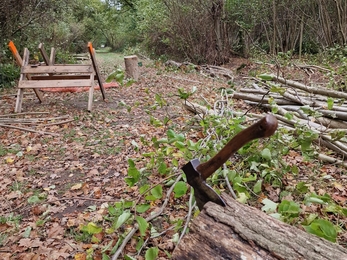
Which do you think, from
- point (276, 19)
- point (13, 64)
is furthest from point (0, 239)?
point (276, 19)

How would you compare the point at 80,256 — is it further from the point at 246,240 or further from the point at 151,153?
the point at 246,240

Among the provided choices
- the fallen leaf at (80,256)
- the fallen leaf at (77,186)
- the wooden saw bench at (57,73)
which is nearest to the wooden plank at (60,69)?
the wooden saw bench at (57,73)

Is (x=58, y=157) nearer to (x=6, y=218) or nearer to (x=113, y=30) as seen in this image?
(x=6, y=218)

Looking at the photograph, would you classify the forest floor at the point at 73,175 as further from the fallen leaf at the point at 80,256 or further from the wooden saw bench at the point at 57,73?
the wooden saw bench at the point at 57,73

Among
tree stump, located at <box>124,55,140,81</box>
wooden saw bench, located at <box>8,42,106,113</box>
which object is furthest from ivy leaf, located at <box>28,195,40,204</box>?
tree stump, located at <box>124,55,140,81</box>

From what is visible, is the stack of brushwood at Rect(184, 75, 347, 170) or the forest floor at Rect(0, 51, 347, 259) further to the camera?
the stack of brushwood at Rect(184, 75, 347, 170)

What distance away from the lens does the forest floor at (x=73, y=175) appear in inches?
82.0

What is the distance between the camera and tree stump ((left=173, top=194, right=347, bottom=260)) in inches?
41.0

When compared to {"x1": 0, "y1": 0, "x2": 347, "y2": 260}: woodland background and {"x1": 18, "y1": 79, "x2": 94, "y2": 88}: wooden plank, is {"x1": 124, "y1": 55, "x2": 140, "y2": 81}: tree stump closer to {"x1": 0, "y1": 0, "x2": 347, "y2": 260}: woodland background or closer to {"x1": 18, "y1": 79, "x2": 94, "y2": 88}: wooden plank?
{"x1": 0, "y1": 0, "x2": 347, "y2": 260}: woodland background

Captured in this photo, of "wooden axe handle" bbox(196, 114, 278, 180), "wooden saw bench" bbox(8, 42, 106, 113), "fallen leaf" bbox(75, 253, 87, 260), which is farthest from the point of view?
"wooden saw bench" bbox(8, 42, 106, 113)

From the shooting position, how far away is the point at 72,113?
5074 mm

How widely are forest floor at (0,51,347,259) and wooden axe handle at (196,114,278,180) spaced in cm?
90

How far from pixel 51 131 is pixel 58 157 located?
3.12 ft

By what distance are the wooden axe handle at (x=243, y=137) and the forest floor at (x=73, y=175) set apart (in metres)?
0.90
